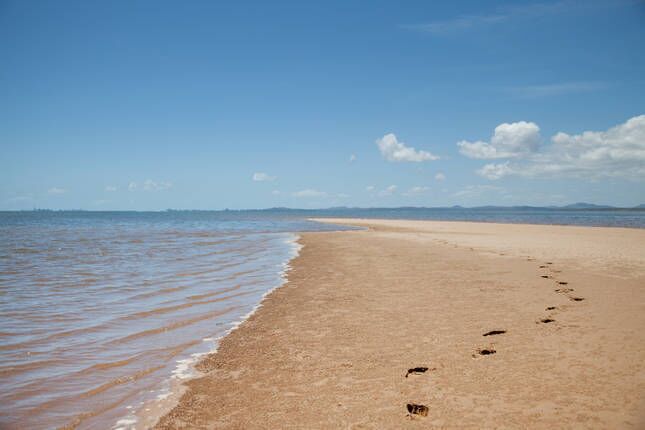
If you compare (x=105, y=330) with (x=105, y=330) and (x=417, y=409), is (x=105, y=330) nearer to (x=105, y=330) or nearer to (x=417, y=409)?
(x=105, y=330)

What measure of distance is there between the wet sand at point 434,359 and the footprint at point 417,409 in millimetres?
22

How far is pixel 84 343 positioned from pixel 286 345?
384 centimetres

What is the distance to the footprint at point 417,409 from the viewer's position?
14.9 feet

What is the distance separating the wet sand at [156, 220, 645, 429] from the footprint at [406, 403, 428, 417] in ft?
0.07

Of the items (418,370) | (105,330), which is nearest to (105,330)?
(105,330)

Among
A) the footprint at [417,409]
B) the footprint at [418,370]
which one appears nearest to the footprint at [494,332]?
the footprint at [418,370]

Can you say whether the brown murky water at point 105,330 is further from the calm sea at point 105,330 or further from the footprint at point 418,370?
the footprint at point 418,370

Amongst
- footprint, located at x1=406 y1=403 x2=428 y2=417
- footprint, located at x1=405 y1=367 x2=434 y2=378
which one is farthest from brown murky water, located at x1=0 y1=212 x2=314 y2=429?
footprint, located at x1=405 y1=367 x2=434 y2=378

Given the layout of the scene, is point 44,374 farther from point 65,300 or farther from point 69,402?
point 65,300

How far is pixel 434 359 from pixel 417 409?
1693 mm

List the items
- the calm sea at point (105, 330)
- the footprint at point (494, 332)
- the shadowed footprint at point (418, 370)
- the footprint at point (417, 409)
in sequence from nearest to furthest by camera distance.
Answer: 1. the footprint at point (417, 409)
2. the calm sea at point (105, 330)
3. the shadowed footprint at point (418, 370)
4. the footprint at point (494, 332)

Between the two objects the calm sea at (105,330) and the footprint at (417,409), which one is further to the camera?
the calm sea at (105,330)

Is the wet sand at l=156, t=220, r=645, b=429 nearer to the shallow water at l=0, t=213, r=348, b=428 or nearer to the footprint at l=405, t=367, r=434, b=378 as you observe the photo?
the footprint at l=405, t=367, r=434, b=378

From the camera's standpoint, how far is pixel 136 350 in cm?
738
